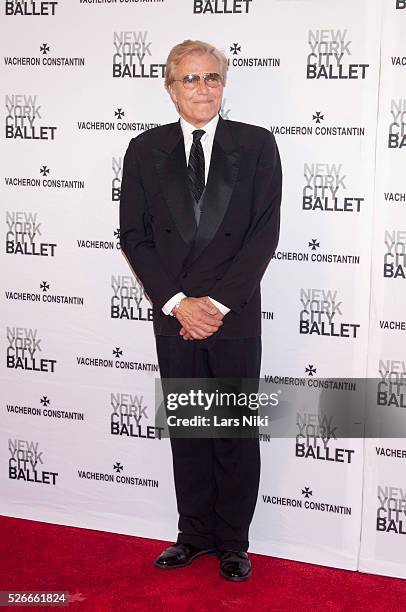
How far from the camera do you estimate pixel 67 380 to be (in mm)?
3926

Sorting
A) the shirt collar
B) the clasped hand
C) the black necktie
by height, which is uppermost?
the shirt collar

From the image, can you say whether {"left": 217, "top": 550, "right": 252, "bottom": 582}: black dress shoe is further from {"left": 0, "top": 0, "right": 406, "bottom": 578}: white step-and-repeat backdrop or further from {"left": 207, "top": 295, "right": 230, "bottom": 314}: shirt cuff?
{"left": 207, "top": 295, "right": 230, "bottom": 314}: shirt cuff

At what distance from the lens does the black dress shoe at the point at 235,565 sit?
336cm

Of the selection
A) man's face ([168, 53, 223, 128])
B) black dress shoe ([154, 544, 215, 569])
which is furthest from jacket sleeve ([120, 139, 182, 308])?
black dress shoe ([154, 544, 215, 569])

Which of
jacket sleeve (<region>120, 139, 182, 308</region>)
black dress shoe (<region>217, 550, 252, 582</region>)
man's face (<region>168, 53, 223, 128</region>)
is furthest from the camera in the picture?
black dress shoe (<region>217, 550, 252, 582</region>)

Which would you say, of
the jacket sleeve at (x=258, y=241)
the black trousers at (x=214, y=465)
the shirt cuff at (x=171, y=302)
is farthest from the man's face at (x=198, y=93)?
the black trousers at (x=214, y=465)

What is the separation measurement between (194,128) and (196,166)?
0.49 feet

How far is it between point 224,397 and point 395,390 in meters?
0.68

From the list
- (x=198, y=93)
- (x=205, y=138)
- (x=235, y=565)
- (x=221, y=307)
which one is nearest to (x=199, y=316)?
(x=221, y=307)

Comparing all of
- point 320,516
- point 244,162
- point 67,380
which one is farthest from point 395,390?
point 67,380

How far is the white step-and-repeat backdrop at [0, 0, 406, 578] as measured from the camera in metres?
3.33

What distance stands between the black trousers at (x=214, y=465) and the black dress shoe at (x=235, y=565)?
1.1 inches

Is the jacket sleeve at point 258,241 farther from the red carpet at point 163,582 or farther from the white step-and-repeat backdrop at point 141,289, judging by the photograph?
the red carpet at point 163,582

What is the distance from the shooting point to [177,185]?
3.24 meters
